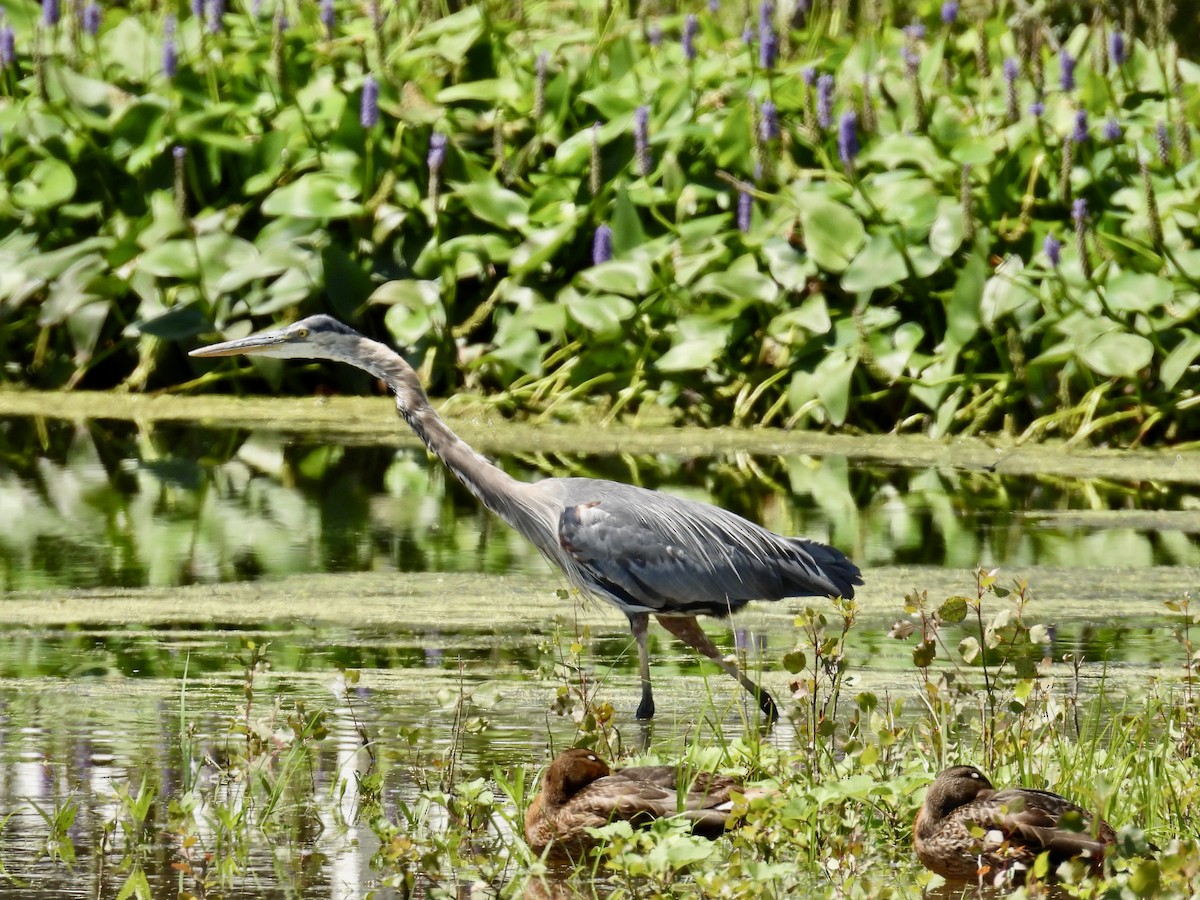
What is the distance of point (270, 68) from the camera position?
13.0 metres

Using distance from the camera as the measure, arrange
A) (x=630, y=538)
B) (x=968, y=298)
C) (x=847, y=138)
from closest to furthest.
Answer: (x=630, y=538), (x=968, y=298), (x=847, y=138)

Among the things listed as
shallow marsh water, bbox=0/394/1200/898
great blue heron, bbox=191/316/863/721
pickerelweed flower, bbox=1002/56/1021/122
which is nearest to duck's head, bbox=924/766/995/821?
shallow marsh water, bbox=0/394/1200/898

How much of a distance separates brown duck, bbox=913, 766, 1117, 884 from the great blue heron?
4.57 feet

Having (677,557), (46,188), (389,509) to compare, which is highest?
(46,188)

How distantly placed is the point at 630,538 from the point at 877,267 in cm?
533

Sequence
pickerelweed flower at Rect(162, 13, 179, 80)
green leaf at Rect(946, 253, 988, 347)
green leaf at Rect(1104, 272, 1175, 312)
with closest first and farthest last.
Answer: green leaf at Rect(1104, 272, 1175, 312) < green leaf at Rect(946, 253, 988, 347) < pickerelweed flower at Rect(162, 13, 179, 80)

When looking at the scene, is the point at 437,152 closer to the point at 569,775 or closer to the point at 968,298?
the point at 968,298

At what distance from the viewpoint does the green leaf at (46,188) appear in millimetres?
12008

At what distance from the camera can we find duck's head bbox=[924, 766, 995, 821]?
3791 millimetres

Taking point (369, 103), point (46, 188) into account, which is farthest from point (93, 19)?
point (369, 103)

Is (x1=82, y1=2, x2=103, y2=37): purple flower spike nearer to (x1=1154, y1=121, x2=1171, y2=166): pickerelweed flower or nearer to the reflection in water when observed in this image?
the reflection in water

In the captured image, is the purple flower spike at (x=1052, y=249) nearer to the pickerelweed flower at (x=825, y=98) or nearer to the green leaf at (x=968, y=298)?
the green leaf at (x=968, y=298)

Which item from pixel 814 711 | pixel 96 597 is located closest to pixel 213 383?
pixel 96 597

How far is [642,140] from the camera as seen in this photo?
11094 mm
